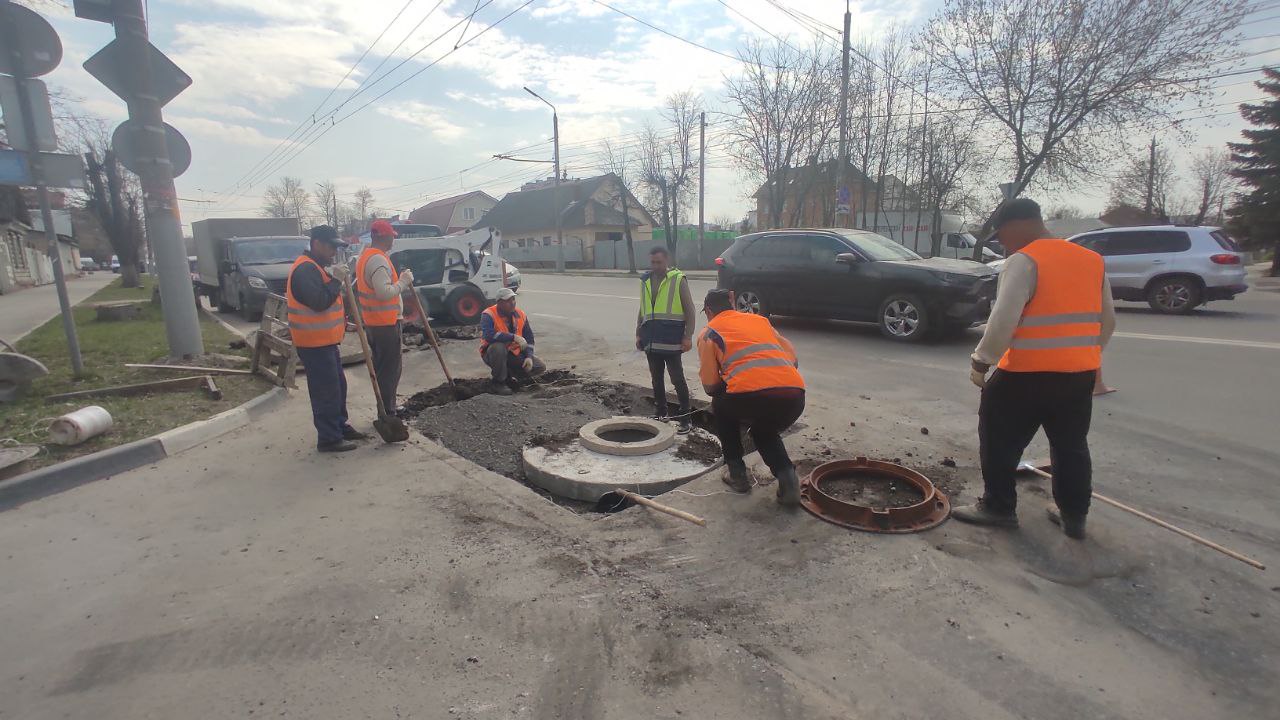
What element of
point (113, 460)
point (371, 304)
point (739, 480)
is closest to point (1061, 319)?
point (739, 480)

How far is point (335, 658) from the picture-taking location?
2523mm

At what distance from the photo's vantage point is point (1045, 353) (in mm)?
3156

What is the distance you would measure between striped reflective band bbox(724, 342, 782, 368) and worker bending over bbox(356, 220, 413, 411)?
10.4ft

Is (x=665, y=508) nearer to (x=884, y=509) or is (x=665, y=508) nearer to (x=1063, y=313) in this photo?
(x=884, y=509)

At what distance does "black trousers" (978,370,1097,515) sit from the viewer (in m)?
3.19

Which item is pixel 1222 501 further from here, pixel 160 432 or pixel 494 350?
pixel 160 432

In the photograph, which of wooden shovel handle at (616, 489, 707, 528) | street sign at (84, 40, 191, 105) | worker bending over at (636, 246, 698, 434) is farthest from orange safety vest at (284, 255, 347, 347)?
street sign at (84, 40, 191, 105)

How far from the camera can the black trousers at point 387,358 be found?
18.9ft

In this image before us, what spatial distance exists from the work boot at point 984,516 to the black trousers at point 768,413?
97cm

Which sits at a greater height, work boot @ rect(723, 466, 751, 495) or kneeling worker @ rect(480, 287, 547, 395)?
kneeling worker @ rect(480, 287, 547, 395)

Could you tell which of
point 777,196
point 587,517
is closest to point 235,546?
point 587,517

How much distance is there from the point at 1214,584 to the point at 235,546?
16.2ft

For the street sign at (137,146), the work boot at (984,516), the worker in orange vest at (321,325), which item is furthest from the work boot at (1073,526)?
the street sign at (137,146)

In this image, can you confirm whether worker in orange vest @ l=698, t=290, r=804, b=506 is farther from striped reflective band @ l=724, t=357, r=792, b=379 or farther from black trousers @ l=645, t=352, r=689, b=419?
black trousers @ l=645, t=352, r=689, b=419
